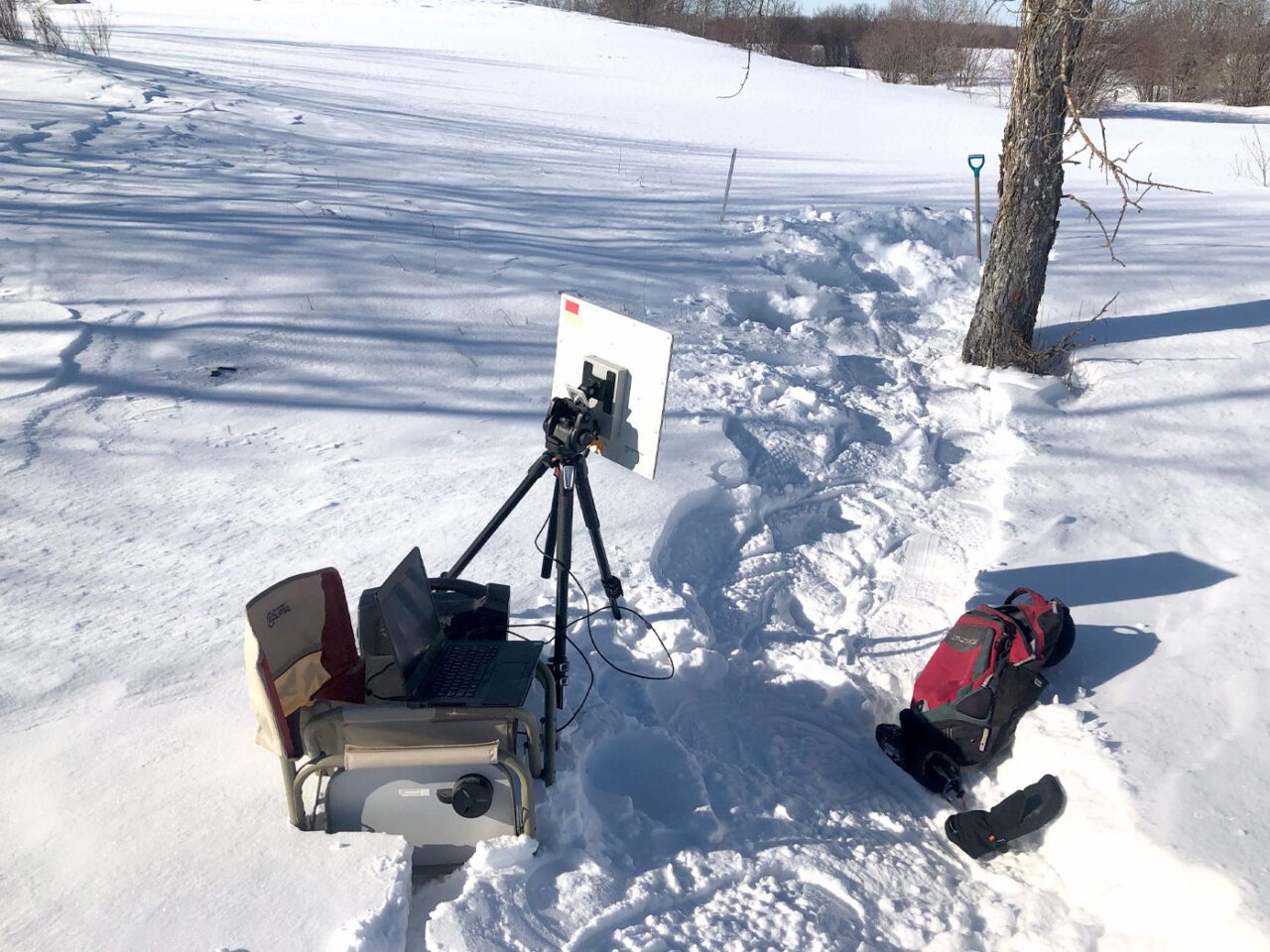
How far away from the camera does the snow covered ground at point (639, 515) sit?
274cm

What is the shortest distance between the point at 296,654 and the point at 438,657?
405 mm

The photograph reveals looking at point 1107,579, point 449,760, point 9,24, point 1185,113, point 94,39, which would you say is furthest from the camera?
point 1185,113

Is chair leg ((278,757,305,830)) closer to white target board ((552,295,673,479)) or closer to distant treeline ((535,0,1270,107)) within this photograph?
white target board ((552,295,673,479))

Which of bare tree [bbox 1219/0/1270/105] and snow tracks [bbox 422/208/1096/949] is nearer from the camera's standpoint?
snow tracks [bbox 422/208/1096/949]

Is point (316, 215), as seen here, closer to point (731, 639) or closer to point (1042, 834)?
point (731, 639)

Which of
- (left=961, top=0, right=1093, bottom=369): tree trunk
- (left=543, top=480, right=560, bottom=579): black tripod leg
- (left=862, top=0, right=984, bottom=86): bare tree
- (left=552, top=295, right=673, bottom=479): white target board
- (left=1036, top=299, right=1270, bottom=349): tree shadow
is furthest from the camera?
(left=862, top=0, right=984, bottom=86): bare tree

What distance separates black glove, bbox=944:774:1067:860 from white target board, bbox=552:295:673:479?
1600 millimetres

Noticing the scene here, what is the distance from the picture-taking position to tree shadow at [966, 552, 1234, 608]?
4105 millimetres

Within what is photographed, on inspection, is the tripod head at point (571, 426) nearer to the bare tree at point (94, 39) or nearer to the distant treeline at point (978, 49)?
the bare tree at point (94, 39)

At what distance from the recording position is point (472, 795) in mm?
2580

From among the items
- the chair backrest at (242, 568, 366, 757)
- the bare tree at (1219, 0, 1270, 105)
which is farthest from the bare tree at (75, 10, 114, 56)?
the bare tree at (1219, 0, 1270, 105)

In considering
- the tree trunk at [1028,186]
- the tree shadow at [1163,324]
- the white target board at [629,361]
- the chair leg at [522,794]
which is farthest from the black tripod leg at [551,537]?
the tree shadow at [1163,324]

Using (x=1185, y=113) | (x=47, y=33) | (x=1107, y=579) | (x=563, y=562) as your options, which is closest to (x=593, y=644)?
(x=563, y=562)

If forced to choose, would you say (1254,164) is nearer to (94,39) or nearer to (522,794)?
(522,794)
